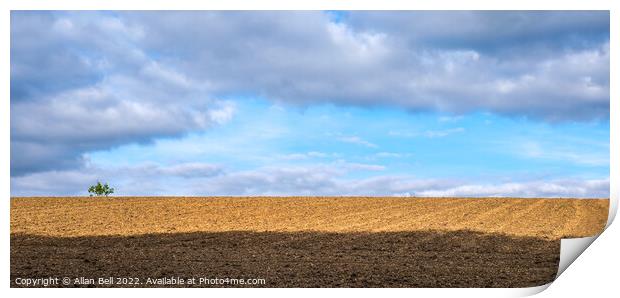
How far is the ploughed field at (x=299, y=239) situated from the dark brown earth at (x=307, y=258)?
1.0 inches

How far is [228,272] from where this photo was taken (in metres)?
11.3

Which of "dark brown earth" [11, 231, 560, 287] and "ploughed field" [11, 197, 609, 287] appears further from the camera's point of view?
"ploughed field" [11, 197, 609, 287]

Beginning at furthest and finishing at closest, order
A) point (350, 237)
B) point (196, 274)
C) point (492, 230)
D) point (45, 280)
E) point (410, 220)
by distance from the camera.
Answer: point (410, 220), point (492, 230), point (350, 237), point (196, 274), point (45, 280)

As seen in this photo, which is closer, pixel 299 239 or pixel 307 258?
pixel 307 258

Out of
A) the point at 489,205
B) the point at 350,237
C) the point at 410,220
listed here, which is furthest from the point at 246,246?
the point at 489,205

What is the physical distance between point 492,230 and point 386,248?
15.7 ft

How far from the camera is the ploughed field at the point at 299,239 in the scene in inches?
438

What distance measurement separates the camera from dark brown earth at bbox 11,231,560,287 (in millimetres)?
10852

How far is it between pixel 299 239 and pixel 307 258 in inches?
125

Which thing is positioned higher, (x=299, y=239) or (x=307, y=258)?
(x=299, y=239)

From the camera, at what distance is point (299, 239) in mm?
16078

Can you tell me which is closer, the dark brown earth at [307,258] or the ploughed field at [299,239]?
the dark brown earth at [307,258]

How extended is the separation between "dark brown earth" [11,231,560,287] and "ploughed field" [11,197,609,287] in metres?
0.03
